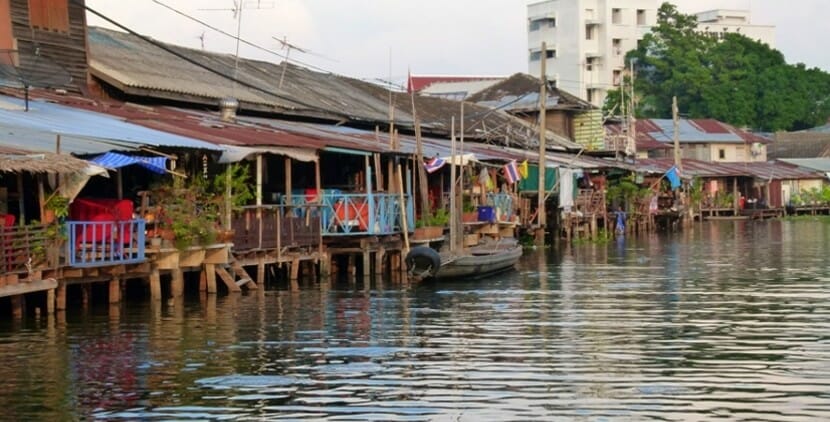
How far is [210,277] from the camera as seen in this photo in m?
23.3

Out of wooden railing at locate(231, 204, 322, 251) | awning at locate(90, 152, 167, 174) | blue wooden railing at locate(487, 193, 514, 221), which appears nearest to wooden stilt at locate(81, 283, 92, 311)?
awning at locate(90, 152, 167, 174)

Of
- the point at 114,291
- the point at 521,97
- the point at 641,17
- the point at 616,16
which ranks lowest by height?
the point at 114,291

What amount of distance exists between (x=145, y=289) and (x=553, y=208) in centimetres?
2168

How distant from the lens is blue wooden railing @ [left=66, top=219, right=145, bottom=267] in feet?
64.1

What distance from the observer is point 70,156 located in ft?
63.0

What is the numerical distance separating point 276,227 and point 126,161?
5041mm

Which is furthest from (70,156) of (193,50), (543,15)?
(543,15)

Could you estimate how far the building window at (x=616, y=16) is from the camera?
89050 mm

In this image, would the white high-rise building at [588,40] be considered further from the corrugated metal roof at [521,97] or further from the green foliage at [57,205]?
the green foliage at [57,205]

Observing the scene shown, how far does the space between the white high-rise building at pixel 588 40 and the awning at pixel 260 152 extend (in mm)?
62984

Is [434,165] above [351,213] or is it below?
above

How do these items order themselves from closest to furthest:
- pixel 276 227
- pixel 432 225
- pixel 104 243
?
pixel 104 243 → pixel 276 227 → pixel 432 225

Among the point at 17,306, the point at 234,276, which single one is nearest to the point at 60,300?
the point at 17,306

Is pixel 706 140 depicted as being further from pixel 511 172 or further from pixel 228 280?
pixel 228 280
